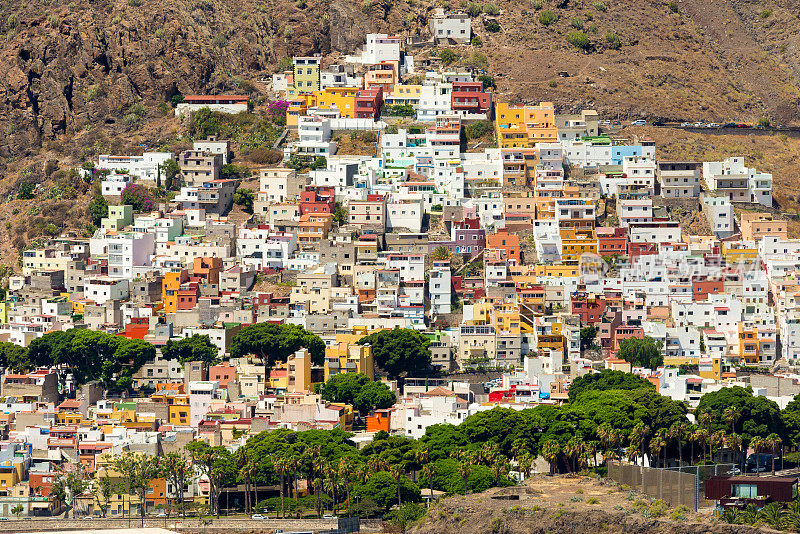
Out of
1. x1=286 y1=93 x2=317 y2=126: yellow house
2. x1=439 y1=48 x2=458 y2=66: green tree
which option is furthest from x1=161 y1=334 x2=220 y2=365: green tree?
x1=439 y1=48 x2=458 y2=66: green tree

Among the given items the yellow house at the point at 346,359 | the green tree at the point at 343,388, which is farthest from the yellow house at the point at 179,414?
the yellow house at the point at 346,359

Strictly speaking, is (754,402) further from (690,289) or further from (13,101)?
(13,101)

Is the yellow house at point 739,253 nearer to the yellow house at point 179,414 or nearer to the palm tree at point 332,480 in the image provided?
the yellow house at point 179,414

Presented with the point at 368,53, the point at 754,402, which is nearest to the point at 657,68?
the point at 368,53

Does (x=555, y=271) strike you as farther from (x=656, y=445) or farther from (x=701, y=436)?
(x=656, y=445)

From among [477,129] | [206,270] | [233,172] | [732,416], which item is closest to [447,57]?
[477,129]

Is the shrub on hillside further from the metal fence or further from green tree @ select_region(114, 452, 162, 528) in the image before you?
the metal fence
